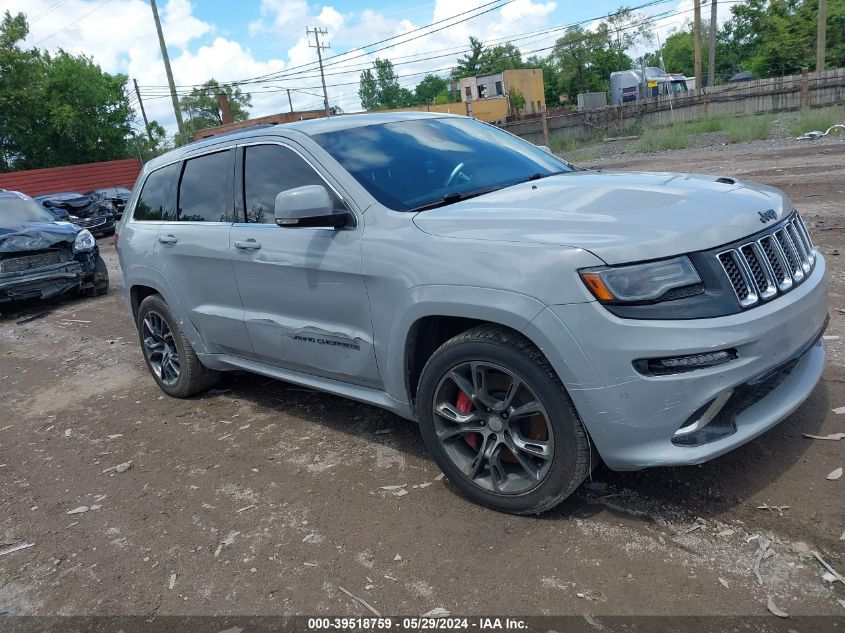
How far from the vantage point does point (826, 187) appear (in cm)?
1099

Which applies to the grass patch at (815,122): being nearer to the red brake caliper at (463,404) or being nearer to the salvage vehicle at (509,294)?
the salvage vehicle at (509,294)

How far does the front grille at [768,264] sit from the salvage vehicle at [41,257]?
32.1 feet

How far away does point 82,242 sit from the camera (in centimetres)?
1056

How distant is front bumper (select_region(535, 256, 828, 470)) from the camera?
257cm

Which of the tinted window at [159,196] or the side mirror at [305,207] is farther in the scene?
the tinted window at [159,196]

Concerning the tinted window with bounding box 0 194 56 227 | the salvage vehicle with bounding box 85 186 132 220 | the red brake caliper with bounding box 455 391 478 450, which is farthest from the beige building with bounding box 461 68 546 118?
the red brake caliper with bounding box 455 391 478 450

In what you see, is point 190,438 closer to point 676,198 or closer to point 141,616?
point 141,616

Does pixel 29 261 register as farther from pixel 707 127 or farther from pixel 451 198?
pixel 707 127

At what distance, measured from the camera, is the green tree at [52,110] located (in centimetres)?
3819

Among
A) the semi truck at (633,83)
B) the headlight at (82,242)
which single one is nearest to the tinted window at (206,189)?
the headlight at (82,242)

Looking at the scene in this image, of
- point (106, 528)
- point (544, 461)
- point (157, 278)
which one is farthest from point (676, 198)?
point (157, 278)

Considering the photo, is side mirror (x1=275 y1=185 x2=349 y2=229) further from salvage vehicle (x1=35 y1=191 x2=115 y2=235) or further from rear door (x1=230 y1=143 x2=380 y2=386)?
salvage vehicle (x1=35 y1=191 x2=115 y2=235)

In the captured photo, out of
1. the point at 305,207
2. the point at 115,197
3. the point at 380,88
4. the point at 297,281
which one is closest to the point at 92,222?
the point at 115,197

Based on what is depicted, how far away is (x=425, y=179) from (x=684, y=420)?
72.8 inches
